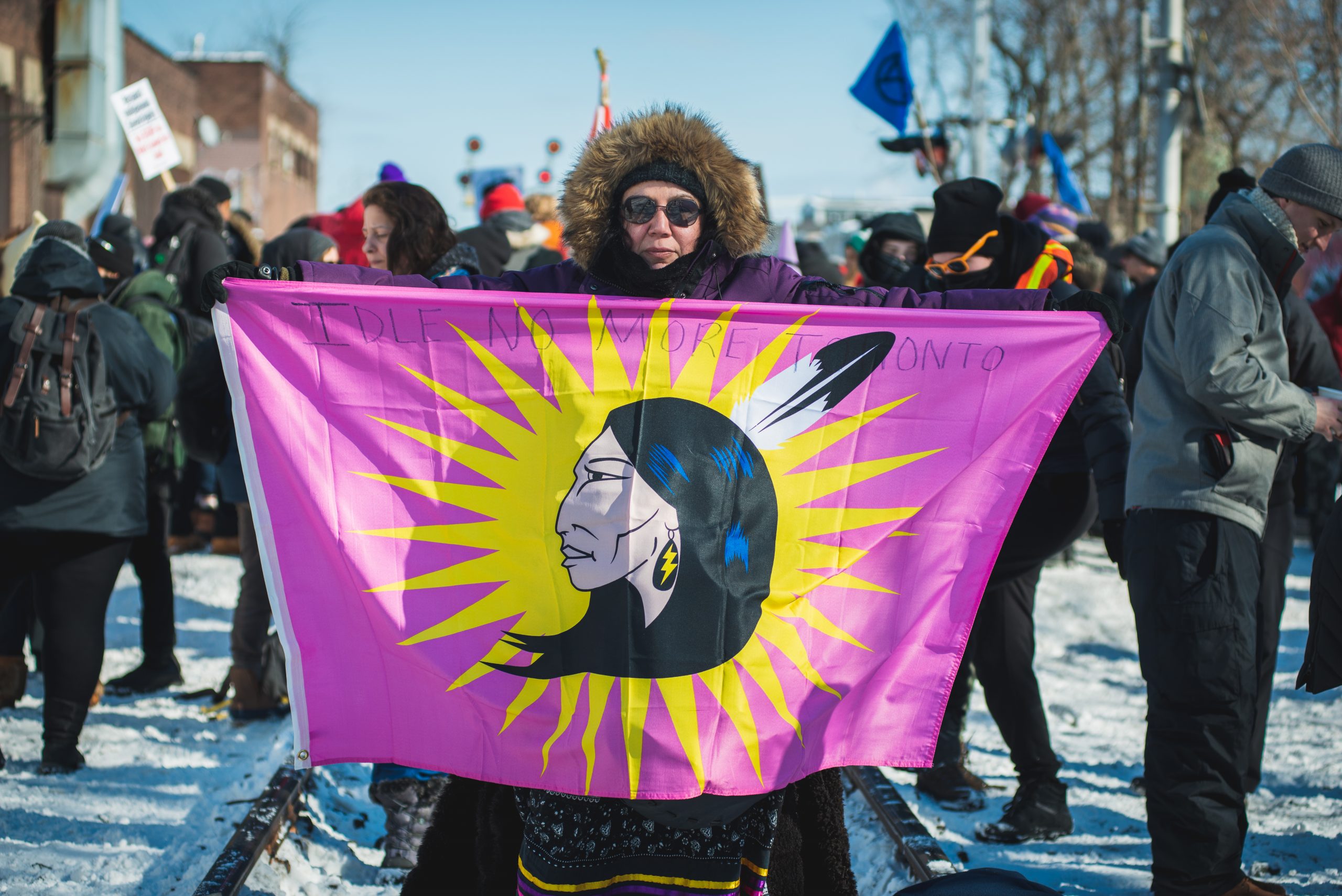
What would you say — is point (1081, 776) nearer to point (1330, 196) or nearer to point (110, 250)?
point (1330, 196)

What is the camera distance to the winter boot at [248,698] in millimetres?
5422

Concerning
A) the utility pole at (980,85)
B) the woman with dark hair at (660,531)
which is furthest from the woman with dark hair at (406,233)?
the utility pole at (980,85)

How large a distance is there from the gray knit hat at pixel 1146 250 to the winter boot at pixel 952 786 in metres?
5.10

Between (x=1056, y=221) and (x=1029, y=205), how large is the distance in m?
0.28

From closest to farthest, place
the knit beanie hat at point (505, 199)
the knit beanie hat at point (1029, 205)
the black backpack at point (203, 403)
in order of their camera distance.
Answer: the black backpack at point (203, 403), the knit beanie hat at point (505, 199), the knit beanie hat at point (1029, 205)

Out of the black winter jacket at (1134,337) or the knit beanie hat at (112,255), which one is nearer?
the black winter jacket at (1134,337)

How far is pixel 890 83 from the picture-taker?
1014cm

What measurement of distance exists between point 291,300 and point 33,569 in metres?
2.61

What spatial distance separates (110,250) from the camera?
5.95 m

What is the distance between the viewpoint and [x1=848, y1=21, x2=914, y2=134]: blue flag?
10023mm

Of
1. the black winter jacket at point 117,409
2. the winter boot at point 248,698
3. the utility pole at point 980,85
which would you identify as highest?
the utility pole at point 980,85

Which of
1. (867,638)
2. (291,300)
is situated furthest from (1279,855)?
(291,300)

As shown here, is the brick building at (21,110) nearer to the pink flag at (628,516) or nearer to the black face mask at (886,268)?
the black face mask at (886,268)

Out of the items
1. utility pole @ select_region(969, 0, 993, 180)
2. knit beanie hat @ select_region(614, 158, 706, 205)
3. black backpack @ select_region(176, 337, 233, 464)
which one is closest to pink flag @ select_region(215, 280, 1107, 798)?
knit beanie hat @ select_region(614, 158, 706, 205)
